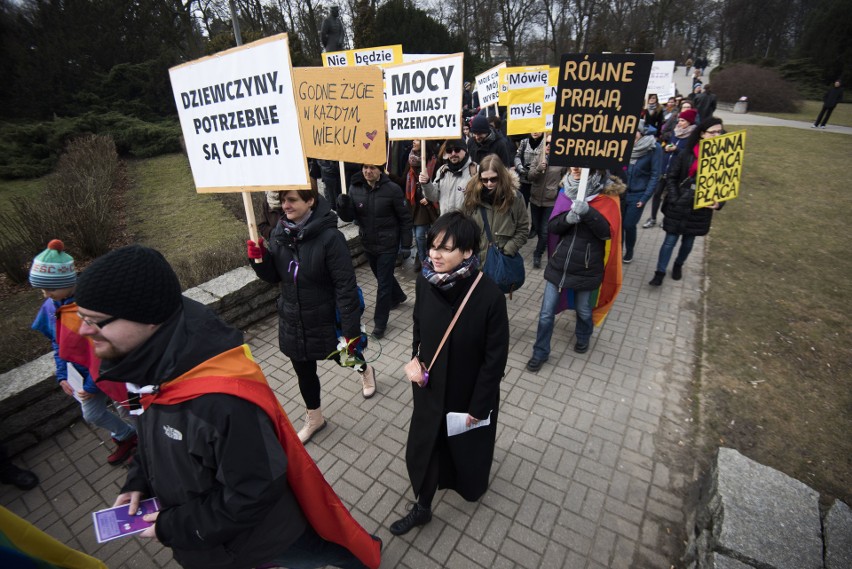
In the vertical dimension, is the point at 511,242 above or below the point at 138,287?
below

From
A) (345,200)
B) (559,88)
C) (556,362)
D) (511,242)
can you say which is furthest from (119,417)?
(559,88)

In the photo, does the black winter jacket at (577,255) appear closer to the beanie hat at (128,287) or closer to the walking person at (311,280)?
the walking person at (311,280)

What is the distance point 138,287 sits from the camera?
4.64 ft

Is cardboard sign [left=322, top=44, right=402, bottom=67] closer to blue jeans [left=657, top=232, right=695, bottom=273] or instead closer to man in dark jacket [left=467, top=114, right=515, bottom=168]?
man in dark jacket [left=467, top=114, right=515, bottom=168]

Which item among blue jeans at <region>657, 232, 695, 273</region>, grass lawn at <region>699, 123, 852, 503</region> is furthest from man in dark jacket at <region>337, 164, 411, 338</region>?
blue jeans at <region>657, 232, 695, 273</region>

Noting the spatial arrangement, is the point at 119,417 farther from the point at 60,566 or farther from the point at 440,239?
the point at 440,239

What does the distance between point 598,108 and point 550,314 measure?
1983 mm

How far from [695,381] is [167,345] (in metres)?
4.70

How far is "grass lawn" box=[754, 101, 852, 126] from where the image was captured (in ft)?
66.8

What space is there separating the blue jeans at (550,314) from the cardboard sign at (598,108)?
4.40 ft

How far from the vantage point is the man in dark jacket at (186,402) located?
142 cm

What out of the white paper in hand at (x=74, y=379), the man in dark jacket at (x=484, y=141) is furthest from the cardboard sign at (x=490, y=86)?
the white paper in hand at (x=74, y=379)

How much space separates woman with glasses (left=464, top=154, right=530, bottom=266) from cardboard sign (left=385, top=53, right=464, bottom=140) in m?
0.82

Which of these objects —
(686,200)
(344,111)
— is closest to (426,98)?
(344,111)
